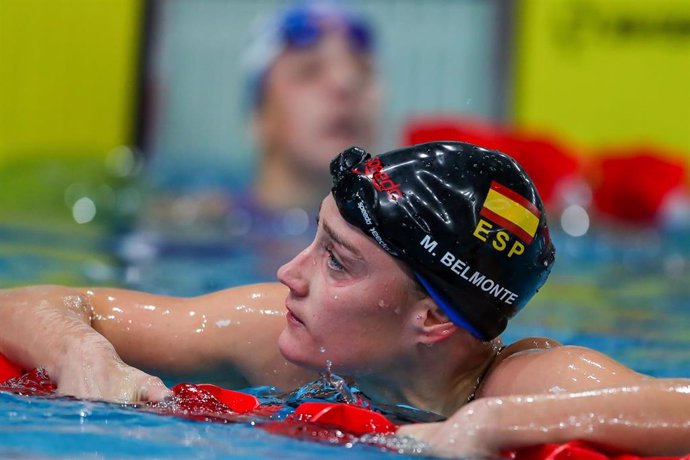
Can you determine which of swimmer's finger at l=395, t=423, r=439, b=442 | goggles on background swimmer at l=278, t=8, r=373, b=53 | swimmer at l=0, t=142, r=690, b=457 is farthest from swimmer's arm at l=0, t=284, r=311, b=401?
goggles on background swimmer at l=278, t=8, r=373, b=53

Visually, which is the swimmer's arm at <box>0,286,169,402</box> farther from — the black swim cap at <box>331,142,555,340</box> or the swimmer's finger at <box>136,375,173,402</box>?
the black swim cap at <box>331,142,555,340</box>

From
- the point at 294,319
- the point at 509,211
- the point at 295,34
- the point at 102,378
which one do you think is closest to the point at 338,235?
the point at 294,319

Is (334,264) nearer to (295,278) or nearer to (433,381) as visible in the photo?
(295,278)

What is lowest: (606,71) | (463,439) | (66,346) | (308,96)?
(463,439)

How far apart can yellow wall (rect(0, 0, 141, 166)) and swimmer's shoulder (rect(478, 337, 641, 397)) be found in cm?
568

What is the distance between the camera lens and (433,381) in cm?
260

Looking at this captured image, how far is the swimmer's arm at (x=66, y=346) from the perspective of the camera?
7.97 ft

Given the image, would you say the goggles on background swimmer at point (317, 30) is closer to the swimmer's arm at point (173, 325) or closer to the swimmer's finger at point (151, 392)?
the swimmer's arm at point (173, 325)

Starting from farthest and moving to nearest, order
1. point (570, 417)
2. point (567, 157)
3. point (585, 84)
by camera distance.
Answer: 1. point (585, 84)
2. point (567, 157)
3. point (570, 417)

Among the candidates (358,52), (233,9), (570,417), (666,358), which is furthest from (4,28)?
(570,417)

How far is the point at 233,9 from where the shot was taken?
28.2ft

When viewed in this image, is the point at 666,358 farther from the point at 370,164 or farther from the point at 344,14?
the point at 344,14

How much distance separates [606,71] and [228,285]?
4016 millimetres

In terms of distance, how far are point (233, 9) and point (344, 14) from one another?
1.63 m
